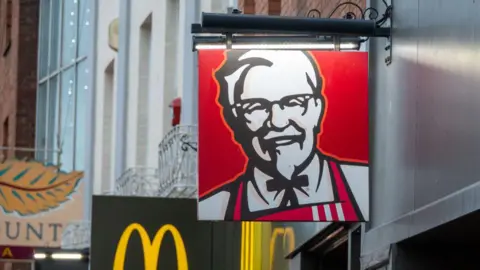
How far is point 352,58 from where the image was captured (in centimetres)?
861

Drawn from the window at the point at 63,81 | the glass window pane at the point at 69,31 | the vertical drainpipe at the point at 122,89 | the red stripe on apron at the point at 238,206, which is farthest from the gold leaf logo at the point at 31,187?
the red stripe on apron at the point at 238,206

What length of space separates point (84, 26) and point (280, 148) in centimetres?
1916

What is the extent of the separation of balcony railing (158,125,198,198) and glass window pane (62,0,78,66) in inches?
491

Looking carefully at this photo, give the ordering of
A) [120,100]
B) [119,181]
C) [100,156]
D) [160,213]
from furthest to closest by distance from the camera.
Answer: [100,156] → [120,100] → [119,181] → [160,213]

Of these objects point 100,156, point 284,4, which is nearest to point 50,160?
point 100,156

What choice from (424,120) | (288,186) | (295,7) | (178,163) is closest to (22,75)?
(178,163)

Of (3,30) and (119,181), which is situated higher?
(3,30)

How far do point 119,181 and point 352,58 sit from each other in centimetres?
1065

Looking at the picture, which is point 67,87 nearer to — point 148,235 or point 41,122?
point 41,122

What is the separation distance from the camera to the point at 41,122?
30438mm

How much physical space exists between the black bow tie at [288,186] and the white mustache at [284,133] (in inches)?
10.5

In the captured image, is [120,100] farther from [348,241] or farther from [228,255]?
[348,241]

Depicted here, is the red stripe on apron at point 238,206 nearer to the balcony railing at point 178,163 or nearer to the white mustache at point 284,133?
the white mustache at point 284,133

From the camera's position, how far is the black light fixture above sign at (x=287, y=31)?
8.38 meters
